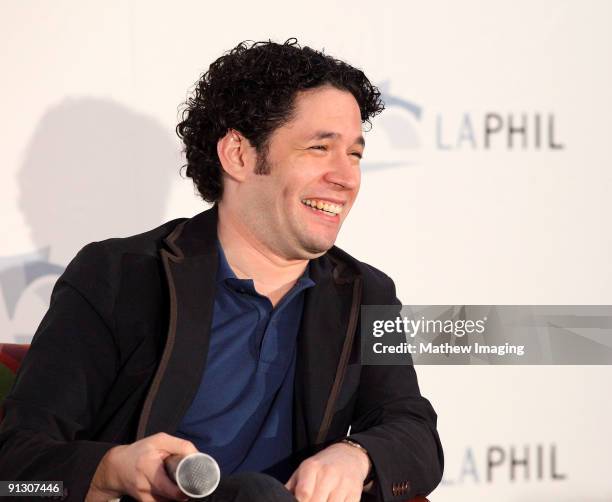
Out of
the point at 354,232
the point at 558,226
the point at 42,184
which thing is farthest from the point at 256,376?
the point at 558,226

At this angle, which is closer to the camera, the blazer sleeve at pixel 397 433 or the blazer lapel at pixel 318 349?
the blazer sleeve at pixel 397 433

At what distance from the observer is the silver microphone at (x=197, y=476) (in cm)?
130

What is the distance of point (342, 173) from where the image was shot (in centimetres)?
197

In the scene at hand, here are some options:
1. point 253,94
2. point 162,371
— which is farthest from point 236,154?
point 162,371

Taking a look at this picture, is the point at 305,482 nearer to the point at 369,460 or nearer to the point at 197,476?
the point at 369,460

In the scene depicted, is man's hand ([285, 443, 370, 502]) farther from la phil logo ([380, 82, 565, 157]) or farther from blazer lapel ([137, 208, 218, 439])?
la phil logo ([380, 82, 565, 157])

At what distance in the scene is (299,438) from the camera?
72.1 inches

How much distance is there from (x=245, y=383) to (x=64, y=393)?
0.36 m

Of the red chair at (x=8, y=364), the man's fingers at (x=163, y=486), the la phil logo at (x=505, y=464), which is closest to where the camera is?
the man's fingers at (x=163, y=486)

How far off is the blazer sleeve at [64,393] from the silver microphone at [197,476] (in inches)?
10.4

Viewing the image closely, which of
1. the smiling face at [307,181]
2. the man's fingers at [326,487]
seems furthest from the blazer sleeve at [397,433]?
the smiling face at [307,181]

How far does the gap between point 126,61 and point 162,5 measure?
0.63 ft

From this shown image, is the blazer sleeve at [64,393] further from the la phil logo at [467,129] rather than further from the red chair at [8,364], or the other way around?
the la phil logo at [467,129]

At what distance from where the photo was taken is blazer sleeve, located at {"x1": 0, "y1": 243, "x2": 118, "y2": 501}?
1539mm
